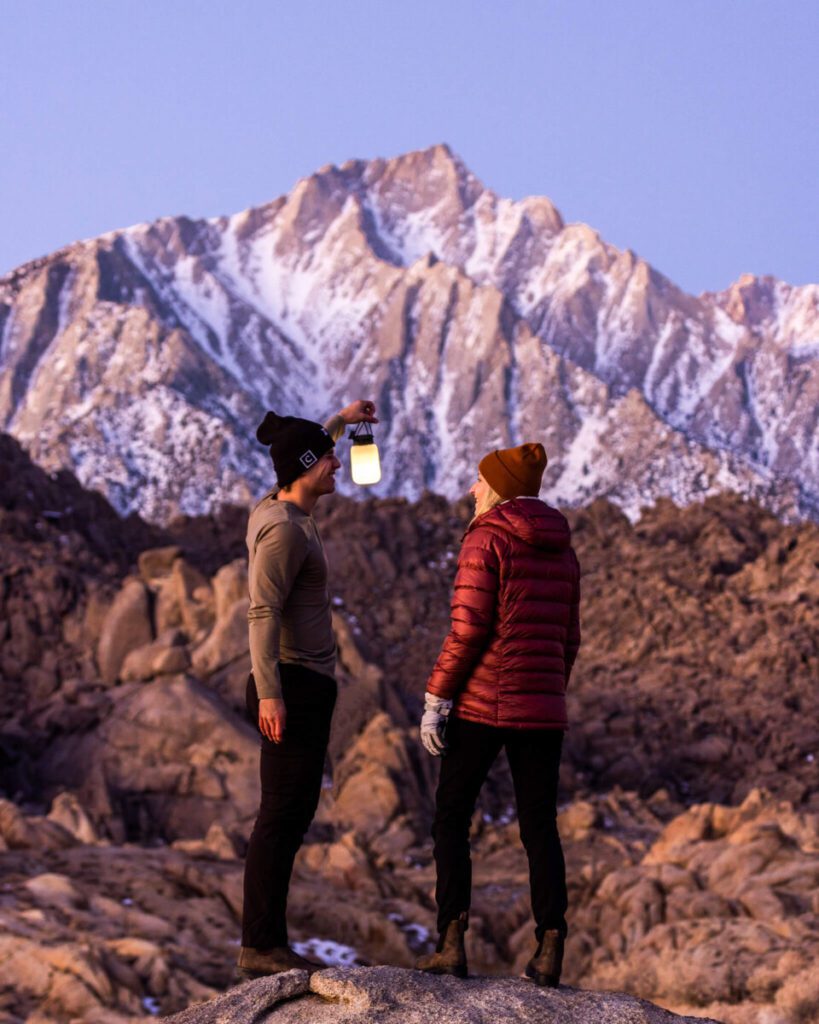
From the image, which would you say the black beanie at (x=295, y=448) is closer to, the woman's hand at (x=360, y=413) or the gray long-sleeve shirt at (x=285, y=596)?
the gray long-sleeve shirt at (x=285, y=596)

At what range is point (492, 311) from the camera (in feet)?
470

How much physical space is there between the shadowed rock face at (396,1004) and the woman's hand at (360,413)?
101 inches

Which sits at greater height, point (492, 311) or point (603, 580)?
point (492, 311)

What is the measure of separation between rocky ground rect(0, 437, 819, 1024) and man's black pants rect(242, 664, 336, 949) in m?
4.88

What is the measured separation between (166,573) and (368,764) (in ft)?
29.5

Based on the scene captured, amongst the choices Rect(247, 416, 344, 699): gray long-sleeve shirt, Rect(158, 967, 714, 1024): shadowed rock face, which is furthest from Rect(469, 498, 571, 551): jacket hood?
Rect(158, 967, 714, 1024): shadowed rock face

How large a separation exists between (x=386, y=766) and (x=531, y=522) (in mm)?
15103

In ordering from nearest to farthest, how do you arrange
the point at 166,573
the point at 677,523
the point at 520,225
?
the point at 166,573 → the point at 677,523 → the point at 520,225

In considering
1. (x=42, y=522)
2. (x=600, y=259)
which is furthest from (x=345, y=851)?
(x=600, y=259)

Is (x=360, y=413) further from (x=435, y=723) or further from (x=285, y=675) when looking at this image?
(x=435, y=723)

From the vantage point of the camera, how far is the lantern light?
7117 mm

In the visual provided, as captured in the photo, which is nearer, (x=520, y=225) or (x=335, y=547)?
(x=335, y=547)

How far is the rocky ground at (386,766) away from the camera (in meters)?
12.6

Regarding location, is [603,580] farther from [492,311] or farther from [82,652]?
[492,311]
